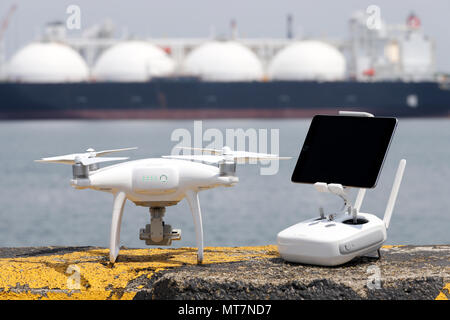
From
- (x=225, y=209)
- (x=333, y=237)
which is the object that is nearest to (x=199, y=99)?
(x=225, y=209)

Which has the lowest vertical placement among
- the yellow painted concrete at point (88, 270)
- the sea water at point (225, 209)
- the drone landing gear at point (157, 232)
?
the sea water at point (225, 209)

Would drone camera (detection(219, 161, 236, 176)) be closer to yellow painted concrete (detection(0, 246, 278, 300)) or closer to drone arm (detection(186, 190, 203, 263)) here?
drone arm (detection(186, 190, 203, 263))

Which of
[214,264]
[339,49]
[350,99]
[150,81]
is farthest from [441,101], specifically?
[214,264]

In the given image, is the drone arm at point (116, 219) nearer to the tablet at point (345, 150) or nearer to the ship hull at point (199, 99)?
the tablet at point (345, 150)

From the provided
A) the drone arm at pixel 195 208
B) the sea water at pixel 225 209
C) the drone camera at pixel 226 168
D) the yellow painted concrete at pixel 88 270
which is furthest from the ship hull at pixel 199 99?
the drone camera at pixel 226 168

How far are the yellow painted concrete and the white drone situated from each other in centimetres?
25

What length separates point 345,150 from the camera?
5.75 metres

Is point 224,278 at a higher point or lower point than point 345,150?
lower

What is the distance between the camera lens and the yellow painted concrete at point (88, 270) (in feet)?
17.3

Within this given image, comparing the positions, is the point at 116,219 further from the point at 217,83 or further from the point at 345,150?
the point at 217,83

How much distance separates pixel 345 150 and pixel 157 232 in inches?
56.8

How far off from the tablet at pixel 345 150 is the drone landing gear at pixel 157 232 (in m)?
0.96

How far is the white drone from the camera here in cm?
549

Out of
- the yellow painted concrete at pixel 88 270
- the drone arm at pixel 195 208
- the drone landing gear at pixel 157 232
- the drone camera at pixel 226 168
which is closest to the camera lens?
the yellow painted concrete at pixel 88 270
